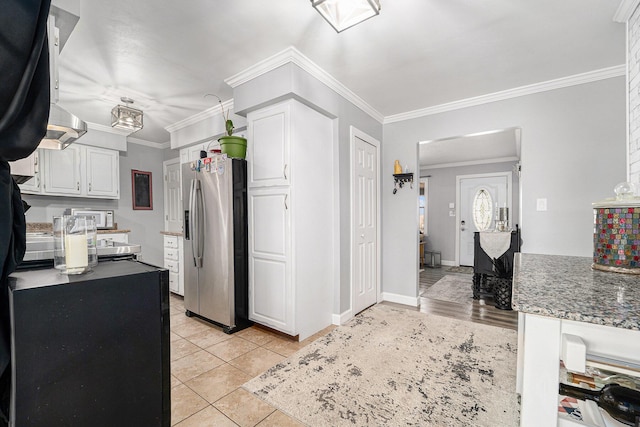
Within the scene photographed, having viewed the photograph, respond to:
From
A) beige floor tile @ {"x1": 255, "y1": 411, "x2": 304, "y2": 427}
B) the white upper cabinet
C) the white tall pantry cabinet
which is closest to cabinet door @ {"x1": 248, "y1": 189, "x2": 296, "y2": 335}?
the white tall pantry cabinet

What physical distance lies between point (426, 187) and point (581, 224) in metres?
4.41

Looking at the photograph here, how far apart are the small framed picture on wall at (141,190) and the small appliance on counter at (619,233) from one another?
5.65 m

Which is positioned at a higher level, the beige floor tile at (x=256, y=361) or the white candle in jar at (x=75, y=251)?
the white candle in jar at (x=75, y=251)

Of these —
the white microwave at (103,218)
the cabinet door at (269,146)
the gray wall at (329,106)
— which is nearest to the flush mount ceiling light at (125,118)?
the gray wall at (329,106)

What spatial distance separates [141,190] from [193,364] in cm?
377

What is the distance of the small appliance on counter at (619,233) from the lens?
97 centimetres

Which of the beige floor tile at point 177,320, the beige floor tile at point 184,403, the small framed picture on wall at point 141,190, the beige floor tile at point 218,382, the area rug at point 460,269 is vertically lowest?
the area rug at point 460,269

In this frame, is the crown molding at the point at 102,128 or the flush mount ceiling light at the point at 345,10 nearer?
the flush mount ceiling light at the point at 345,10

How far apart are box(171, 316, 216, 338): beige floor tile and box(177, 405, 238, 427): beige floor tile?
4.06 ft

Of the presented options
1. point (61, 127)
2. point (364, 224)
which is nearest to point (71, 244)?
point (61, 127)

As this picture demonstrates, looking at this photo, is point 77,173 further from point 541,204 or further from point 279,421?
point 541,204

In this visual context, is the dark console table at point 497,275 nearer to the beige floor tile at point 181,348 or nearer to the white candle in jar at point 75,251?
the beige floor tile at point 181,348

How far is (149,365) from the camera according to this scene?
103 cm

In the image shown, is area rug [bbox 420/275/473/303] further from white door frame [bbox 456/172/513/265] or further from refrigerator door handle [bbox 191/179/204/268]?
refrigerator door handle [bbox 191/179/204/268]
